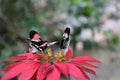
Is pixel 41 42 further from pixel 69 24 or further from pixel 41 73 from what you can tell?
pixel 69 24

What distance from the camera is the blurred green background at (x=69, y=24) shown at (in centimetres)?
280

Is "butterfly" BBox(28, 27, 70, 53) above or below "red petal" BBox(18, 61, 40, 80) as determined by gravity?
above

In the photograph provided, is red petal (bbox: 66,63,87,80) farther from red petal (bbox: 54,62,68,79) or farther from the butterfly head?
the butterfly head

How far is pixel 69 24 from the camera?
129 inches

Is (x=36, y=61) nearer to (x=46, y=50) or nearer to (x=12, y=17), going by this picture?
(x=46, y=50)

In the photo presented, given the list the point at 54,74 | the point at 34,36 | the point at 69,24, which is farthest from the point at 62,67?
the point at 69,24

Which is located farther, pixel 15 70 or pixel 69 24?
pixel 69 24

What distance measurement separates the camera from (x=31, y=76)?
3.28 feet

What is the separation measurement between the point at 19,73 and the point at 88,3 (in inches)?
79.6

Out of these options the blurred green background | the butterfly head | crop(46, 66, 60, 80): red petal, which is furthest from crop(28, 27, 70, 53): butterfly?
the blurred green background

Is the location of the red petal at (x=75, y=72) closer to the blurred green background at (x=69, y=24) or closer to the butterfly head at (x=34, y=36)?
the butterfly head at (x=34, y=36)

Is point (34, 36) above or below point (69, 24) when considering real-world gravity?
below

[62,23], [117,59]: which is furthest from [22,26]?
[117,59]

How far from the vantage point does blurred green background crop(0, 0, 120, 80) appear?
2.80 meters
